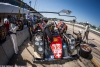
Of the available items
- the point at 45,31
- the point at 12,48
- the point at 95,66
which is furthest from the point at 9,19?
the point at 95,66

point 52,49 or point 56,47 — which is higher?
point 56,47

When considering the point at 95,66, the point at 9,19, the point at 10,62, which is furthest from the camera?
the point at 9,19

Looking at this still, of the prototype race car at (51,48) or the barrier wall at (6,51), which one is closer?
the barrier wall at (6,51)

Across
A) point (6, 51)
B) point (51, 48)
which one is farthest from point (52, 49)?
point (6, 51)

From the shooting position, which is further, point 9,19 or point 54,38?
point 9,19

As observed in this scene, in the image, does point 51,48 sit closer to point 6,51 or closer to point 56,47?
point 56,47

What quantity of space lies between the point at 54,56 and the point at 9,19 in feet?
13.7

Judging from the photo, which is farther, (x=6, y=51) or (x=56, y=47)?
(x=56, y=47)

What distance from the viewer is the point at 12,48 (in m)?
6.10

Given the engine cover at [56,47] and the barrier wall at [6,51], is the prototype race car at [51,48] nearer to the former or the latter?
the engine cover at [56,47]

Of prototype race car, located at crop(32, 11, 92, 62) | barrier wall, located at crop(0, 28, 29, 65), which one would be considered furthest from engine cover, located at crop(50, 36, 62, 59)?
barrier wall, located at crop(0, 28, 29, 65)

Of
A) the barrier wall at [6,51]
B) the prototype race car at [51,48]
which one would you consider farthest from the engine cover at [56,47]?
the barrier wall at [6,51]

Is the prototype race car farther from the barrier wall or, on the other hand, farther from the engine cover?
the barrier wall

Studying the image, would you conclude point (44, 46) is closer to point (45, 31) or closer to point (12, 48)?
point (45, 31)
